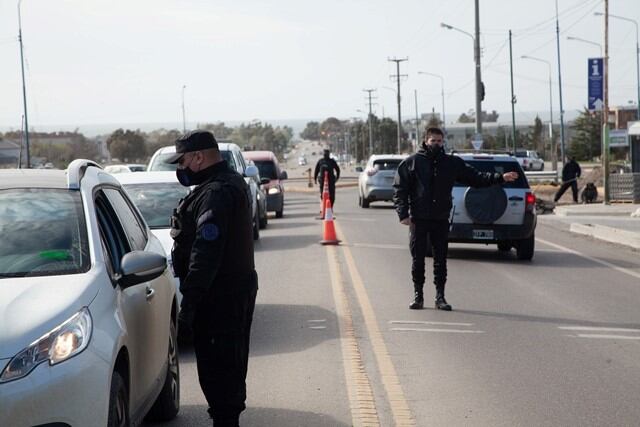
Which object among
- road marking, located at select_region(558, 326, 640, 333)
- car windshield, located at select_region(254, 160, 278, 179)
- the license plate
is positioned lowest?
road marking, located at select_region(558, 326, 640, 333)

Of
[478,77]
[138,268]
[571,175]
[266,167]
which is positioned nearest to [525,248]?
[138,268]

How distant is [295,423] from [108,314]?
7.62 ft

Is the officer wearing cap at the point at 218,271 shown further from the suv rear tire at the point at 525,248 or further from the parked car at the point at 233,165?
the parked car at the point at 233,165

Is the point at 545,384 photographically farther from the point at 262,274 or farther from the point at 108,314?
the point at 262,274

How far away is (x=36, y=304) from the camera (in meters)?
5.12

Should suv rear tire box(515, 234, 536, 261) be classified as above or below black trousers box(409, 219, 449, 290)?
below

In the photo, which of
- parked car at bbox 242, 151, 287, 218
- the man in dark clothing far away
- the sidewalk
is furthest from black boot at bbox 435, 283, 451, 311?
the man in dark clothing far away

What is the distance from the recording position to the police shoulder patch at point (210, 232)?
6008 millimetres

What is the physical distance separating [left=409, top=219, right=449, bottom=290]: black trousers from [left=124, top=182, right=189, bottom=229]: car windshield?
299 cm

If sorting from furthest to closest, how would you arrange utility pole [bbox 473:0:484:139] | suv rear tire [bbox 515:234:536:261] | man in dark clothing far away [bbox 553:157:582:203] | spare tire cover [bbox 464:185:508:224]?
utility pole [bbox 473:0:484:139], man in dark clothing far away [bbox 553:157:582:203], suv rear tire [bbox 515:234:536:261], spare tire cover [bbox 464:185:508:224]

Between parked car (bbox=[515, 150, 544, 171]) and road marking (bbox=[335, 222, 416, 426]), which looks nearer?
road marking (bbox=[335, 222, 416, 426])

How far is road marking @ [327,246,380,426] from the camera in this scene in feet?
25.1

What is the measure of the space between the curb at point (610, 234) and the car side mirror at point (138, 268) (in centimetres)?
1582

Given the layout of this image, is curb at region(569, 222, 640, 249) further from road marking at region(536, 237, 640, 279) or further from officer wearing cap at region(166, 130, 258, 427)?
officer wearing cap at region(166, 130, 258, 427)
